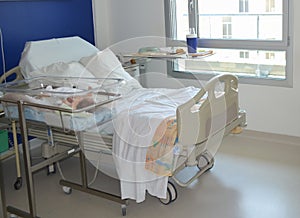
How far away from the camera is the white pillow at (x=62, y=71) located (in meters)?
3.46

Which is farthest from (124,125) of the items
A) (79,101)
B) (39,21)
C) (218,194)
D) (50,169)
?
(39,21)

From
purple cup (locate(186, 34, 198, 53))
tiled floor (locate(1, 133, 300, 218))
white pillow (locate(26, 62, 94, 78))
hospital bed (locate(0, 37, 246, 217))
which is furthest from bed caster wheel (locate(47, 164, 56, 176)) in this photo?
purple cup (locate(186, 34, 198, 53))

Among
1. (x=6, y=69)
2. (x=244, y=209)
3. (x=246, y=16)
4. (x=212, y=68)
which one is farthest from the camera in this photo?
(x=212, y=68)

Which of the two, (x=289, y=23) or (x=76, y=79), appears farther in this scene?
(x=289, y=23)

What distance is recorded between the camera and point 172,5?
4559mm

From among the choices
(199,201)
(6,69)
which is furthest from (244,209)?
(6,69)

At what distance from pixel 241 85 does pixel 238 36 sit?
47 centimetres

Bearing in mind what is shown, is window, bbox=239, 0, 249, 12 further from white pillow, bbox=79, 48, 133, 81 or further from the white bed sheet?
the white bed sheet

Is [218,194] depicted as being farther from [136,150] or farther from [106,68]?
[106,68]

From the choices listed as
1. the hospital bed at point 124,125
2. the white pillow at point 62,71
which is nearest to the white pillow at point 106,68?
the white pillow at point 62,71

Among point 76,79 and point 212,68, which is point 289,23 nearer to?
point 212,68

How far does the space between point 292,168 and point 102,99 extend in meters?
1.70

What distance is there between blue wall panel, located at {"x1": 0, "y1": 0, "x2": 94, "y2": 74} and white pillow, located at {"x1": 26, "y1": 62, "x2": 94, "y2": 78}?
1.74ft

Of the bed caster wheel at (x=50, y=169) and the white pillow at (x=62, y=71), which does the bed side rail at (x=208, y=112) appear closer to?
the white pillow at (x=62, y=71)
